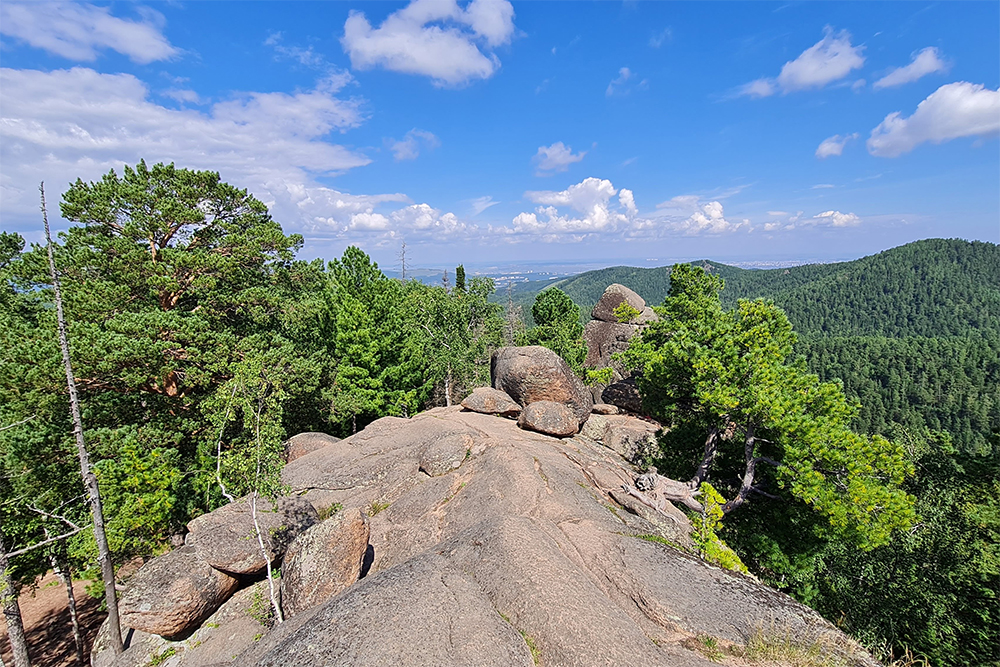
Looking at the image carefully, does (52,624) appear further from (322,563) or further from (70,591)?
(322,563)

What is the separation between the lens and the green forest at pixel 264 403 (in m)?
13.1

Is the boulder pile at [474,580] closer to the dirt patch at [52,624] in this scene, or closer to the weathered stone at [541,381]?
the weathered stone at [541,381]

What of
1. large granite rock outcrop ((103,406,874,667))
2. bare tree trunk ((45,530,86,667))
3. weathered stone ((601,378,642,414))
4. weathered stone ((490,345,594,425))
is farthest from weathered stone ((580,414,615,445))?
bare tree trunk ((45,530,86,667))

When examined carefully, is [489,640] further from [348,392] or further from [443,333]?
[443,333]

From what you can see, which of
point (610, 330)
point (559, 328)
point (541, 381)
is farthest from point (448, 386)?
point (610, 330)

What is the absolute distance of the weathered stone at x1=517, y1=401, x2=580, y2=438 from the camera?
62.1 feet

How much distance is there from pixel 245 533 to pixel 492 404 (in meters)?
12.4

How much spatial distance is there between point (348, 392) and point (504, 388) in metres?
8.85

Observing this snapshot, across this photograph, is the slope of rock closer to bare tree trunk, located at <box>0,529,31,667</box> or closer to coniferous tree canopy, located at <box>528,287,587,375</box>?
bare tree trunk, located at <box>0,529,31,667</box>

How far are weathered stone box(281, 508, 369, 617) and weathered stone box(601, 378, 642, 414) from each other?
843 inches

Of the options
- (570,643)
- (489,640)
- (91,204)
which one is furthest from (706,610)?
(91,204)

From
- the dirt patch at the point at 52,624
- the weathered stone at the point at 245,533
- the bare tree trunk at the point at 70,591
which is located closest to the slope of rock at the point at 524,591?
the weathered stone at the point at 245,533

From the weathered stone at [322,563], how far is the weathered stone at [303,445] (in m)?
9.80

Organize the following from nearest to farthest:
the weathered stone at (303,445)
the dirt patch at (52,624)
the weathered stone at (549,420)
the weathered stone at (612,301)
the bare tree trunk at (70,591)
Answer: the bare tree trunk at (70,591) < the dirt patch at (52,624) < the weathered stone at (303,445) < the weathered stone at (549,420) < the weathered stone at (612,301)
